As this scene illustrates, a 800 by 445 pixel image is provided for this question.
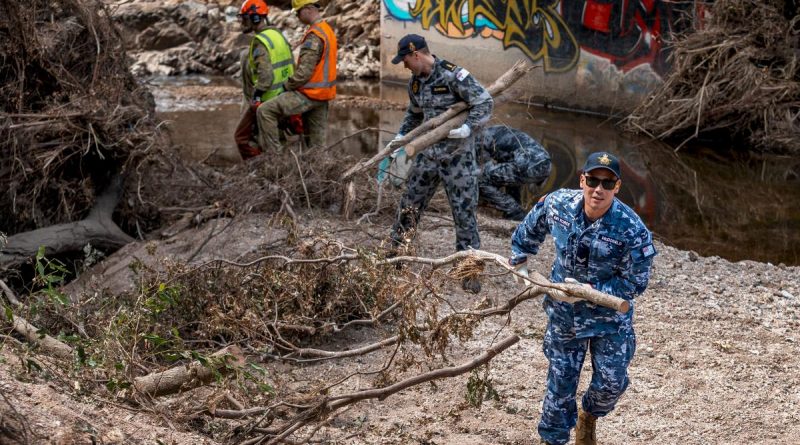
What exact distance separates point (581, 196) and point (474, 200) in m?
2.79

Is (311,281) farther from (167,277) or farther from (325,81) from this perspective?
(325,81)

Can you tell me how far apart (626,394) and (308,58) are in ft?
16.6

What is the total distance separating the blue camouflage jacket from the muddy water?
4.15 meters

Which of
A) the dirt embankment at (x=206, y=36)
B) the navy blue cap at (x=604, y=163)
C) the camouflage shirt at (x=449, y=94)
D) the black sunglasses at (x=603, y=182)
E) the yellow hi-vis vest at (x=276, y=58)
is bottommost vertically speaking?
the dirt embankment at (x=206, y=36)

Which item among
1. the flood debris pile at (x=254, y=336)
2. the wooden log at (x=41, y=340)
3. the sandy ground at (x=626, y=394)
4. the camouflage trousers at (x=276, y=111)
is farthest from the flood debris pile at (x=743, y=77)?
the wooden log at (x=41, y=340)

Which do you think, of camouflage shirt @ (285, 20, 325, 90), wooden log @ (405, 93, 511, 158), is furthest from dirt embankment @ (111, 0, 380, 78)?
wooden log @ (405, 93, 511, 158)

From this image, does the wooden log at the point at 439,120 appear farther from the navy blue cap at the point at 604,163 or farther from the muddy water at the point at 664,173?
the navy blue cap at the point at 604,163

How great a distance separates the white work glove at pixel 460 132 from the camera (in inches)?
286

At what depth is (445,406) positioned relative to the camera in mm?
5836

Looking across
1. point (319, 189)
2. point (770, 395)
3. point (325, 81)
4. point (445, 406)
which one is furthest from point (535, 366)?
point (325, 81)

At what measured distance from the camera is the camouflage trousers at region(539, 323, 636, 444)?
477 cm

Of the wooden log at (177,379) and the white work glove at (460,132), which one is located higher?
the white work glove at (460,132)

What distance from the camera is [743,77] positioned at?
13.9 m

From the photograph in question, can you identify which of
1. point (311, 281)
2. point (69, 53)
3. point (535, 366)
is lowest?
point (535, 366)
